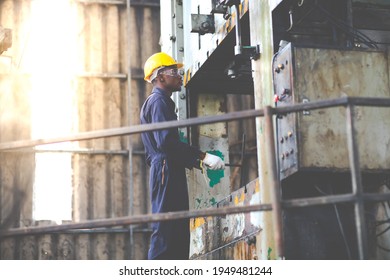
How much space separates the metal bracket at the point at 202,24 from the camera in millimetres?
8195

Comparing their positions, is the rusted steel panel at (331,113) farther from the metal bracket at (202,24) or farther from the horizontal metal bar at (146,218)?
the metal bracket at (202,24)

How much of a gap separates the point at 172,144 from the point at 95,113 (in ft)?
37.6

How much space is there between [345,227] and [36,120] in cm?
1241

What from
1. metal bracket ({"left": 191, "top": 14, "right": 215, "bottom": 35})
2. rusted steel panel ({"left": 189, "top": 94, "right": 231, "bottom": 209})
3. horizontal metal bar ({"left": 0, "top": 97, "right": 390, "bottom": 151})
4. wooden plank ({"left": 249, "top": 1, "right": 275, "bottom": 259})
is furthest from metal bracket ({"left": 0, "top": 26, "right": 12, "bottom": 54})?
horizontal metal bar ({"left": 0, "top": 97, "right": 390, "bottom": 151})

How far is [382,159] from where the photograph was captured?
5.88 meters

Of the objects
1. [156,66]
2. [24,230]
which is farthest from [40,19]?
[24,230]

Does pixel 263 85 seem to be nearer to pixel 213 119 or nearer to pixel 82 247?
pixel 213 119

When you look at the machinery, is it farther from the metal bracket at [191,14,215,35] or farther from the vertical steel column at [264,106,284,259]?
the metal bracket at [191,14,215,35]

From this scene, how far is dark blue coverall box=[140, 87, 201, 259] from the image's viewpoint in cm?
611

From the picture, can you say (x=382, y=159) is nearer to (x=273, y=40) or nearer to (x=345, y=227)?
(x=345, y=227)

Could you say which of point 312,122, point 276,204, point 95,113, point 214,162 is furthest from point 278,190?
point 95,113

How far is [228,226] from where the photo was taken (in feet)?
23.8

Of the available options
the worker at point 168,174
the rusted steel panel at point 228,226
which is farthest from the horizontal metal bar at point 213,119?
the rusted steel panel at point 228,226

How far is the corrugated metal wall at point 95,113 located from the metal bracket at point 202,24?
8.98 metres
